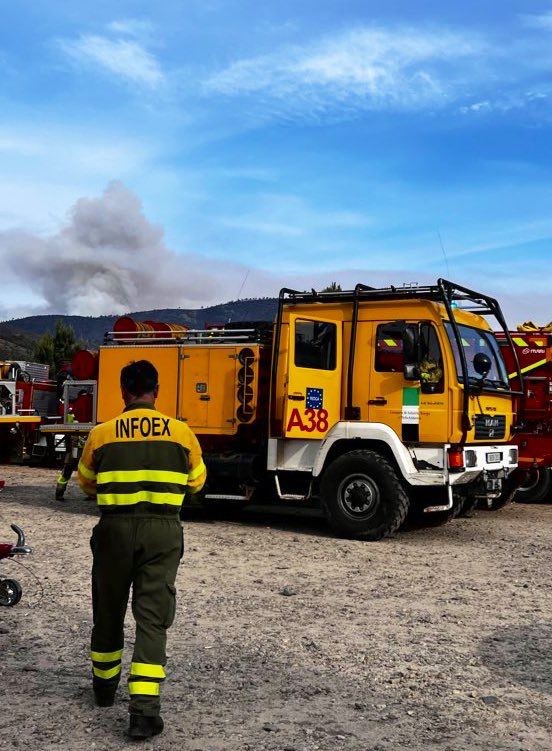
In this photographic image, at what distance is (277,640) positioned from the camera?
19.8ft

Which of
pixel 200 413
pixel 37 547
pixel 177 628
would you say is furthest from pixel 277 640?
pixel 200 413

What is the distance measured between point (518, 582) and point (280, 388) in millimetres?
3860

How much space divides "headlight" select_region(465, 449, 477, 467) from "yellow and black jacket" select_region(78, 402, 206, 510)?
19.7 feet

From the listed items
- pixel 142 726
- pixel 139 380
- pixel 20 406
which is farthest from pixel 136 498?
pixel 20 406

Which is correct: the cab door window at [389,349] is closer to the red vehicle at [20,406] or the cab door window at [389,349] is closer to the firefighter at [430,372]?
the firefighter at [430,372]

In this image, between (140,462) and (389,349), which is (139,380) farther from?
(389,349)

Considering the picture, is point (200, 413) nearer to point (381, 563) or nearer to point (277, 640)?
point (381, 563)

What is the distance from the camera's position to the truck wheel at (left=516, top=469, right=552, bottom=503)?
47.7 feet

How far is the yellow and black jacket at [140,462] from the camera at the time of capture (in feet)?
14.9

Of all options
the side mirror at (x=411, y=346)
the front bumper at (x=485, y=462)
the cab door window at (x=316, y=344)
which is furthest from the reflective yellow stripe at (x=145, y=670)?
the cab door window at (x=316, y=344)

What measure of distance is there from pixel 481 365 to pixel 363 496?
207cm

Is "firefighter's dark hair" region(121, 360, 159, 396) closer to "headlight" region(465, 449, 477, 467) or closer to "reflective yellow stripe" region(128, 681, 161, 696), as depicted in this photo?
"reflective yellow stripe" region(128, 681, 161, 696)

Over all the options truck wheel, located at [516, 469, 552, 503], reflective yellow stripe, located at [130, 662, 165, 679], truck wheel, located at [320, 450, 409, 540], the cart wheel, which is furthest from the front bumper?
reflective yellow stripe, located at [130, 662, 165, 679]

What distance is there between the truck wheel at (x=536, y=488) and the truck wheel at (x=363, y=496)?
Result: 5052 millimetres
